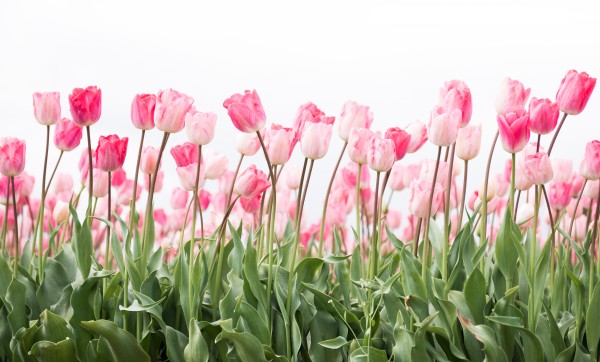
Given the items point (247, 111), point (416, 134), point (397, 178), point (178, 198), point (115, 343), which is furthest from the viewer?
point (178, 198)

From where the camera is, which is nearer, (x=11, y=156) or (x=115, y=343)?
(x=115, y=343)

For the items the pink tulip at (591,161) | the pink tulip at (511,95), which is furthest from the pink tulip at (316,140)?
the pink tulip at (591,161)

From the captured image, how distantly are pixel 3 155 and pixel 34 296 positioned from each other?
1.30ft

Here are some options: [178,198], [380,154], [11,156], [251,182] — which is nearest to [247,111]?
[251,182]

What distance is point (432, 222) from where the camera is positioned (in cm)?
214

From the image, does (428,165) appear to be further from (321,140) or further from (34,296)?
(34,296)

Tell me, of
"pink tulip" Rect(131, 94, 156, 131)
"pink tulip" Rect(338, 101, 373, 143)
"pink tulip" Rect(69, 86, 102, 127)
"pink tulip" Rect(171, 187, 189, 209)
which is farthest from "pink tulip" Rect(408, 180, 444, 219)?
"pink tulip" Rect(171, 187, 189, 209)

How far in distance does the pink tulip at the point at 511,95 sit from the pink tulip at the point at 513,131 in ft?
0.45

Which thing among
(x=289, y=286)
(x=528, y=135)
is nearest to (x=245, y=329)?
(x=289, y=286)

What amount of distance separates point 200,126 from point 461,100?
25.4 inches

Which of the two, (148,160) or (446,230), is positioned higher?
(148,160)

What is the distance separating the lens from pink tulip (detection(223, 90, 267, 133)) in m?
1.90

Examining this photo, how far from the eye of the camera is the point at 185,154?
→ 2.18 meters

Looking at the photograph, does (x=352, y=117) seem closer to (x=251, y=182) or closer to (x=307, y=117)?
(x=307, y=117)
